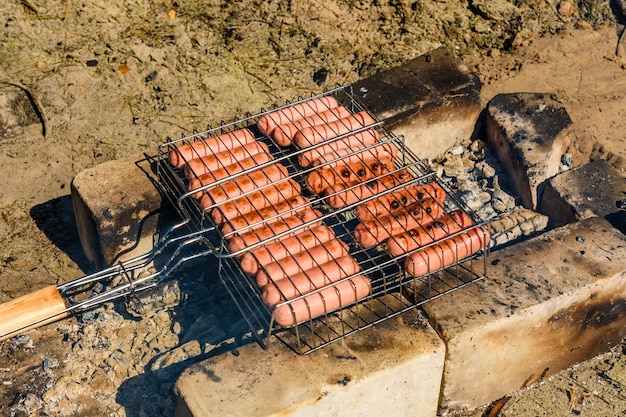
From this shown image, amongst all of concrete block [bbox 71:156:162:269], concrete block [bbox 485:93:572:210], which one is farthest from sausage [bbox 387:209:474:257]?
concrete block [bbox 71:156:162:269]

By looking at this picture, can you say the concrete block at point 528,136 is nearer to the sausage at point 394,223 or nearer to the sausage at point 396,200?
the sausage at point 396,200

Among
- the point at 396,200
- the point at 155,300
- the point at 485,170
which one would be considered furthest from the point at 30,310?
the point at 485,170

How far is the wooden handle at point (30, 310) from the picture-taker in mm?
5457

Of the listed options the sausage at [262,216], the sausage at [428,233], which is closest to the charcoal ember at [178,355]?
the sausage at [262,216]

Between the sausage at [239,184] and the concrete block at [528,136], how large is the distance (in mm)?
2339

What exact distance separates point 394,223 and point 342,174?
0.67 m

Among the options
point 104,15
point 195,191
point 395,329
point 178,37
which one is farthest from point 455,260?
point 104,15

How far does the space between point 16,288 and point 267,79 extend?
3.44 metres

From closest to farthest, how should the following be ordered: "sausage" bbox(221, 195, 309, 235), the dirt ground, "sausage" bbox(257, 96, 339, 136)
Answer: "sausage" bbox(221, 195, 309, 235)
"sausage" bbox(257, 96, 339, 136)
the dirt ground

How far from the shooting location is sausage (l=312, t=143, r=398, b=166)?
6.33 m

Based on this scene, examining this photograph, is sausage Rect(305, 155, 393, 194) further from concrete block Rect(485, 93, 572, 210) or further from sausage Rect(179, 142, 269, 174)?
concrete block Rect(485, 93, 572, 210)

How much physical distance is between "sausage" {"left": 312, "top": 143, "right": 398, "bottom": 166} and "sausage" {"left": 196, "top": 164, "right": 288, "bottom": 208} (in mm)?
341

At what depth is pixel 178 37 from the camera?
8.80 m

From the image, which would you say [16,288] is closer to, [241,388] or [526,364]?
[241,388]
